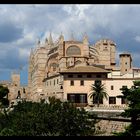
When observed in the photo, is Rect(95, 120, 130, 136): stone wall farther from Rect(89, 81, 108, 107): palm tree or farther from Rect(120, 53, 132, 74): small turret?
Rect(120, 53, 132, 74): small turret

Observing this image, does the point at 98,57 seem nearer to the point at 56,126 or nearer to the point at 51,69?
the point at 51,69

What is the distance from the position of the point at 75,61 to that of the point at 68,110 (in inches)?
1385

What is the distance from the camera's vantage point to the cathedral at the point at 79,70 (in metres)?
41.6

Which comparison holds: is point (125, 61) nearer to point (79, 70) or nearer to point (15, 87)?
point (79, 70)

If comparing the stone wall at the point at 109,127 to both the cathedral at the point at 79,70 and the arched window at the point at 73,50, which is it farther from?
the arched window at the point at 73,50

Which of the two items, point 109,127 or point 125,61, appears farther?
point 125,61

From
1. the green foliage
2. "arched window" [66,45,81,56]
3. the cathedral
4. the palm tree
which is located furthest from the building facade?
the green foliage

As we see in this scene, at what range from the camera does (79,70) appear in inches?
1658

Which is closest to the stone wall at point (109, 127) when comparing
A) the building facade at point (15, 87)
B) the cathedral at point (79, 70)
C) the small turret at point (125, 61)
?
the cathedral at point (79, 70)

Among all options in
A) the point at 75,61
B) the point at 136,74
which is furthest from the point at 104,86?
the point at 75,61

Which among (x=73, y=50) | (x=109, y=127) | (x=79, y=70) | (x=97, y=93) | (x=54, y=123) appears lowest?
(x=109, y=127)

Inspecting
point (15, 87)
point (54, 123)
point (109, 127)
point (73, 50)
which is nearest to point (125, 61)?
point (73, 50)

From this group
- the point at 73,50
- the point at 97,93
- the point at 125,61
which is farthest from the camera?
the point at 73,50
